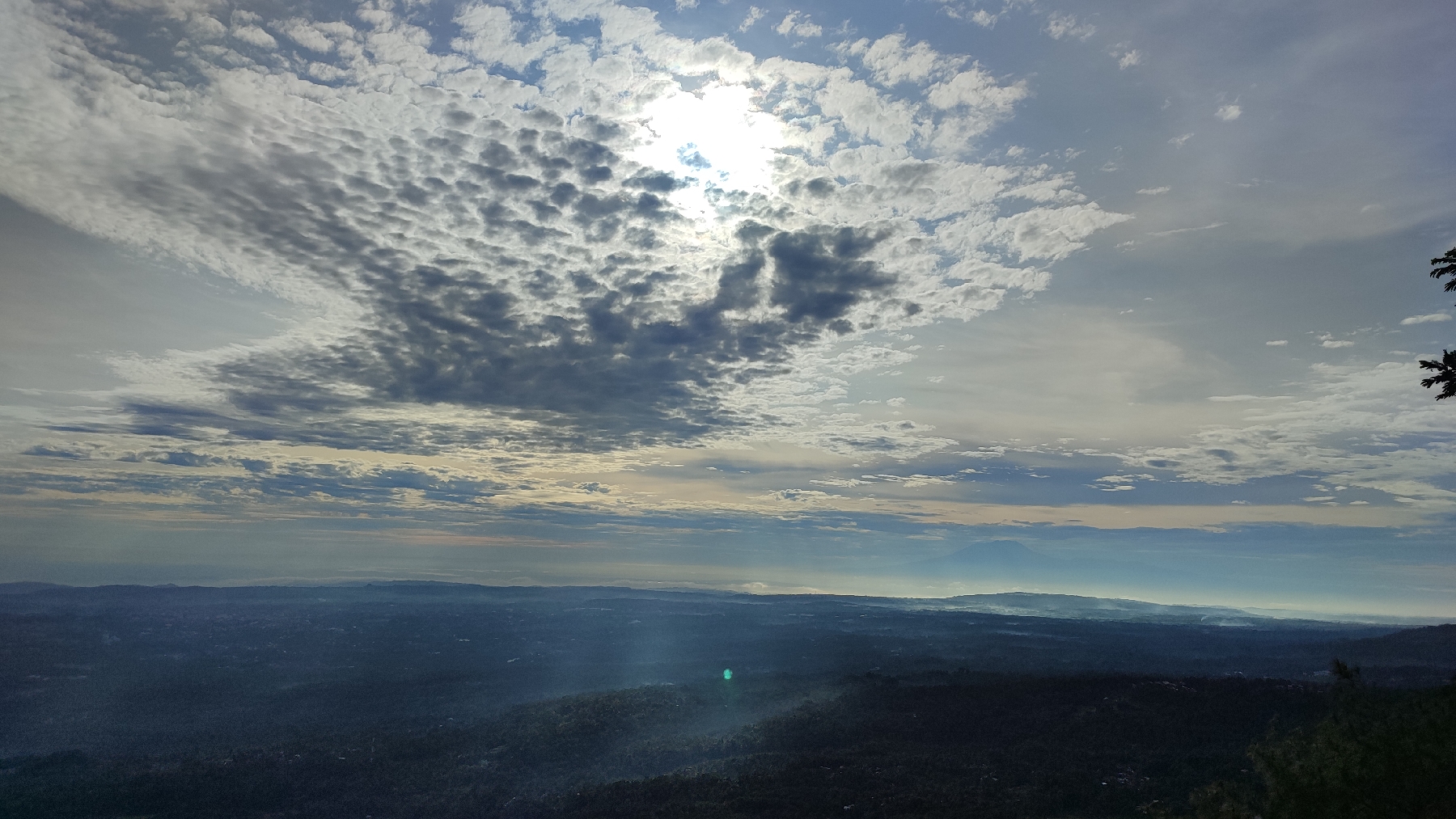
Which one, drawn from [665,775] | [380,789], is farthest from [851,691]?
[380,789]

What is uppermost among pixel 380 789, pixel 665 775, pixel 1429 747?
pixel 1429 747

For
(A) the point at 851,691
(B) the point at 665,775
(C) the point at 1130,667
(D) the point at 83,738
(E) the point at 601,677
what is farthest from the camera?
(E) the point at 601,677

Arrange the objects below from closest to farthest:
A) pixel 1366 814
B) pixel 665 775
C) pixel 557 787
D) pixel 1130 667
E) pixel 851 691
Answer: pixel 1366 814 → pixel 665 775 → pixel 557 787 → pixel 851 691 → pixel 1130 667

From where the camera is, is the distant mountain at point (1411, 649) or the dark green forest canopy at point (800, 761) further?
the distant mountain at point (1411, 649)

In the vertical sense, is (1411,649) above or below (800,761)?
above

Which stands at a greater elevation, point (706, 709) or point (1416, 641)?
point (1416, 641)

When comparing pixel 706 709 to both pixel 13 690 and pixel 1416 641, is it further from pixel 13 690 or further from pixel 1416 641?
pixel 13 690

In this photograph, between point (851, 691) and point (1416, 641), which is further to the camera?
point (1416, 641)

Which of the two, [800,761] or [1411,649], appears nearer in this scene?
[800,761]

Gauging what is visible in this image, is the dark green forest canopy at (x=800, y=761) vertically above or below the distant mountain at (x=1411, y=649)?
below

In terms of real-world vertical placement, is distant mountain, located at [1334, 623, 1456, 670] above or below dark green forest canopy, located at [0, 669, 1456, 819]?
above

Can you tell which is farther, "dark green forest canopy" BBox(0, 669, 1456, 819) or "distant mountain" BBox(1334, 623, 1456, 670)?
"distant mountain" BBox(1334, 623, 1456, 670)
